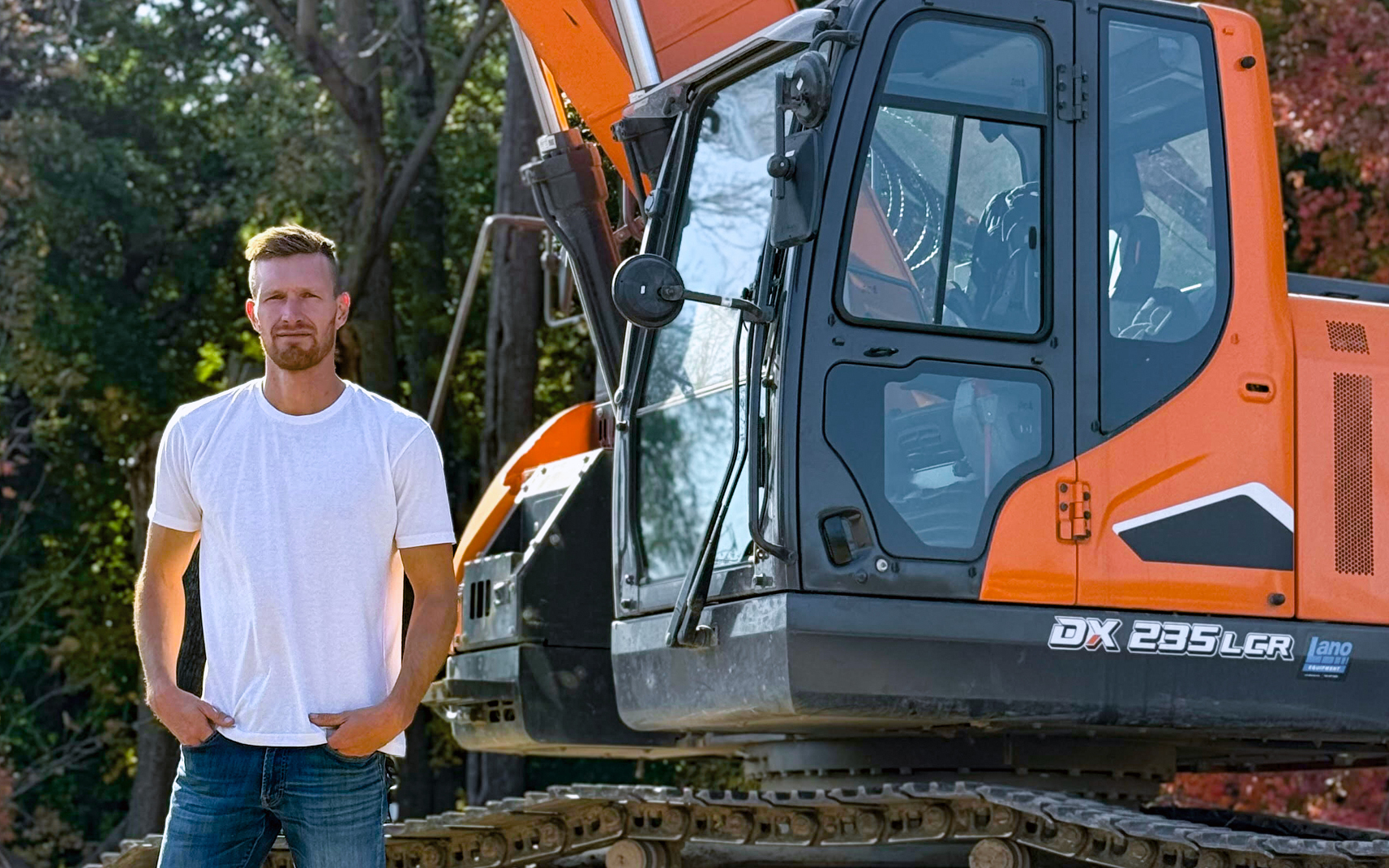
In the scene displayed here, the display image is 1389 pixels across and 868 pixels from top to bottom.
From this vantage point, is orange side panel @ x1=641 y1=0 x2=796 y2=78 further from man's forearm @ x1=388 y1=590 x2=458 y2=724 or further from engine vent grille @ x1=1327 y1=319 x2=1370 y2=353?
man's forearm @ x1=388 y1=590 x2=458 y2=724

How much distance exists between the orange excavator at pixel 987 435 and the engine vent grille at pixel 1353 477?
0.01m

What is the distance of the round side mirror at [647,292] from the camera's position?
5.34 m

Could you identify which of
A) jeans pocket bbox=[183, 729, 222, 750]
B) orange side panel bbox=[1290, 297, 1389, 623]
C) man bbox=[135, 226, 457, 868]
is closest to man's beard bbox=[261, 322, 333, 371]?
man bbox=[135, 226, 457, 868]

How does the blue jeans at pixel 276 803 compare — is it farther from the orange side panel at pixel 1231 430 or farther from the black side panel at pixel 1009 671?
the orange side panel at pixel 1231 430

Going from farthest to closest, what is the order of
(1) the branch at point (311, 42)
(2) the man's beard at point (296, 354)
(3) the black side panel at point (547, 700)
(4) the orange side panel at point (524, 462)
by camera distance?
(1) the branch at point (311, 42), (4) the orange side panel at point (524, 462), (3) the black side panel at point (547, 700), (2) the man's beard at point (296, 354)

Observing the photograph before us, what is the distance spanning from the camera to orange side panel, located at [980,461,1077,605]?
5.62 m

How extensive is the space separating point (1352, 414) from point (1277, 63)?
7963mm

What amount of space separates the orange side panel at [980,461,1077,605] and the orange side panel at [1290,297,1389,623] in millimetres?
813

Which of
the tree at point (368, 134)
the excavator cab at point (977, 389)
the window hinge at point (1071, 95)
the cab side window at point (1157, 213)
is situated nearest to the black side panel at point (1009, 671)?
the excavator cab at point (977, 389)

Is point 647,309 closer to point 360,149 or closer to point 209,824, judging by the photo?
point 209,824

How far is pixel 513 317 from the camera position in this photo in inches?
639

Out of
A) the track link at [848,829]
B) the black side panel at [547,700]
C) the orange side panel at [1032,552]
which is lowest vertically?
the track link at [848,829]

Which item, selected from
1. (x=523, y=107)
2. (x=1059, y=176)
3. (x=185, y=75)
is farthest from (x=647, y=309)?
(x=185, y=75)

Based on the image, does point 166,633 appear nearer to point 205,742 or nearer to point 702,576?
point 205,742
